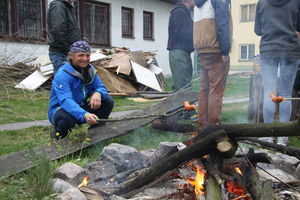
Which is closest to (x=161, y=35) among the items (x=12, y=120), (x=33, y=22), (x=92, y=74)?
(x=33, y=22)

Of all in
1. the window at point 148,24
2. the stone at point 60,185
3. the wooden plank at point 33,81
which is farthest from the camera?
the window at point 148,24

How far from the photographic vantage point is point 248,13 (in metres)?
26.6

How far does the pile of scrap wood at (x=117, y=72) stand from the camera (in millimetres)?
10055

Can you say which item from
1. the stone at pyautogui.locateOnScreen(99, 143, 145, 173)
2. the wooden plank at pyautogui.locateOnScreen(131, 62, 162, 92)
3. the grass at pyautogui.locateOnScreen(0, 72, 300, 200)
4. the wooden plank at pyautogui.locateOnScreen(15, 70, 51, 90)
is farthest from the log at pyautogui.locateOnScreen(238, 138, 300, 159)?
the wooden plank at pyautogui.locateOnScreen(131, 62, 162, 92)

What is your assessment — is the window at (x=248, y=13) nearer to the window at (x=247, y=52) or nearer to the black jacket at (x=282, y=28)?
the window at (x=247, y=52)

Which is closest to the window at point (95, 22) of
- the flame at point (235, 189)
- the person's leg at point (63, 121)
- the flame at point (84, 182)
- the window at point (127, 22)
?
the window at point (127, 22)

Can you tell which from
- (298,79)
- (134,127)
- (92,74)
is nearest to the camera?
(92,74)

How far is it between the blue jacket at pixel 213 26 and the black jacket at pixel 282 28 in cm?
51

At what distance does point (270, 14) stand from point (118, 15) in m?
10.9

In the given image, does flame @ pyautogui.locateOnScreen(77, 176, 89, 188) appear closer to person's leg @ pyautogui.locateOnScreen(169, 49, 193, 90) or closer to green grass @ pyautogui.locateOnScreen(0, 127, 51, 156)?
green grass @ pyautogui.locateOnScreen(0, 127, 51, 156)

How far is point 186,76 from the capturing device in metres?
7.03

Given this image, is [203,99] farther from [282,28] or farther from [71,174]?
[71,174]

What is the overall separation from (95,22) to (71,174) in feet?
37.9

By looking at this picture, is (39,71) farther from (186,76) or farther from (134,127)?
(134,127)
